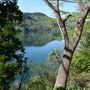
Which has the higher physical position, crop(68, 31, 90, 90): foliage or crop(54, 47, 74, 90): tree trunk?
crop(54, 47, 74, 90): tree trunk

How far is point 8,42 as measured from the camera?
89.8ft

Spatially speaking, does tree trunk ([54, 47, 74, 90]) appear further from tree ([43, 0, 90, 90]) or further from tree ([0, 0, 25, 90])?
tree ([0, 0, 25, 90])

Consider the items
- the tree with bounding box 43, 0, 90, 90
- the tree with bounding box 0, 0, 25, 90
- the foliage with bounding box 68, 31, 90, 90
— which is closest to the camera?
the tree with bounding box 43, 0, 90, 90

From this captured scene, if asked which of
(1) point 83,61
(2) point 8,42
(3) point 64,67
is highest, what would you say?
(3) point 64,67

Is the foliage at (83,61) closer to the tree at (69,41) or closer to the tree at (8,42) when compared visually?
the tree at (8,42)

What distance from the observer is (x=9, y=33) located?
2784cm

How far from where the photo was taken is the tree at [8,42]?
26.5m

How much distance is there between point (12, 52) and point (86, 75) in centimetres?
675

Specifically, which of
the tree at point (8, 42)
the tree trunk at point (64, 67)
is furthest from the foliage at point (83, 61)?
the tree trunk at point (64, 67)

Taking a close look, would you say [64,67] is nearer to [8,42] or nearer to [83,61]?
[83,61]

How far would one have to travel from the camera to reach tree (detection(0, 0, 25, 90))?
2653 centimetres

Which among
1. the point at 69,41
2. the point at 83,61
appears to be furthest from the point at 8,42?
the point at 69,41

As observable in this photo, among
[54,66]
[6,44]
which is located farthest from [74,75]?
[54,66]

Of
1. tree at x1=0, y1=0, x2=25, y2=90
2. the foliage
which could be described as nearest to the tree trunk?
the foliage
